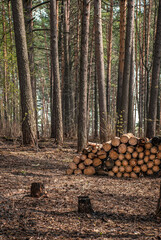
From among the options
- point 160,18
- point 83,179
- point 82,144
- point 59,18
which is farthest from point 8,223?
point 59,18

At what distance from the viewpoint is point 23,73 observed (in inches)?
276

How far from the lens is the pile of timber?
493cm

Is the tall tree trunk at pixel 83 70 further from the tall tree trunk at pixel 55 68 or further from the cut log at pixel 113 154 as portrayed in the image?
the cut log at pixel 113 154

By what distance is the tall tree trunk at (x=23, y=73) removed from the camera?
22.3 ft

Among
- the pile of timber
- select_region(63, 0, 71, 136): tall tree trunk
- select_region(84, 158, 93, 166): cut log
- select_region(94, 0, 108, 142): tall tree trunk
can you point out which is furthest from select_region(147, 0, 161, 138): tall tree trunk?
select_region(63, 0, 71, 136): tall tree trunk

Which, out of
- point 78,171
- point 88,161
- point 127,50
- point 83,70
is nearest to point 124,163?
point 88,161

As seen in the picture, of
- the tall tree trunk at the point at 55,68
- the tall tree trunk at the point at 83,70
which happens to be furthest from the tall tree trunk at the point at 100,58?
the tall tree trunk at the point at 55,68

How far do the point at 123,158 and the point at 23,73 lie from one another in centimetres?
409

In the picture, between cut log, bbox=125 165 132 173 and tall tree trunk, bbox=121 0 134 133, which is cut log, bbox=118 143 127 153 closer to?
cut log, bbox=125 165 132 173

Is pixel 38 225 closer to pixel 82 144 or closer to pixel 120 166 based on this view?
pixel 120 166

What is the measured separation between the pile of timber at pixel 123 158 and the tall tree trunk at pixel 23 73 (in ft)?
8.68

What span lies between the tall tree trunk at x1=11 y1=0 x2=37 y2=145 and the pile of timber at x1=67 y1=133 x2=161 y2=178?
2645 mm

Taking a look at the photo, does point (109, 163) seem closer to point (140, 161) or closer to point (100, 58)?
point (140, 161)

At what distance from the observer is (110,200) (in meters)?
3.44
